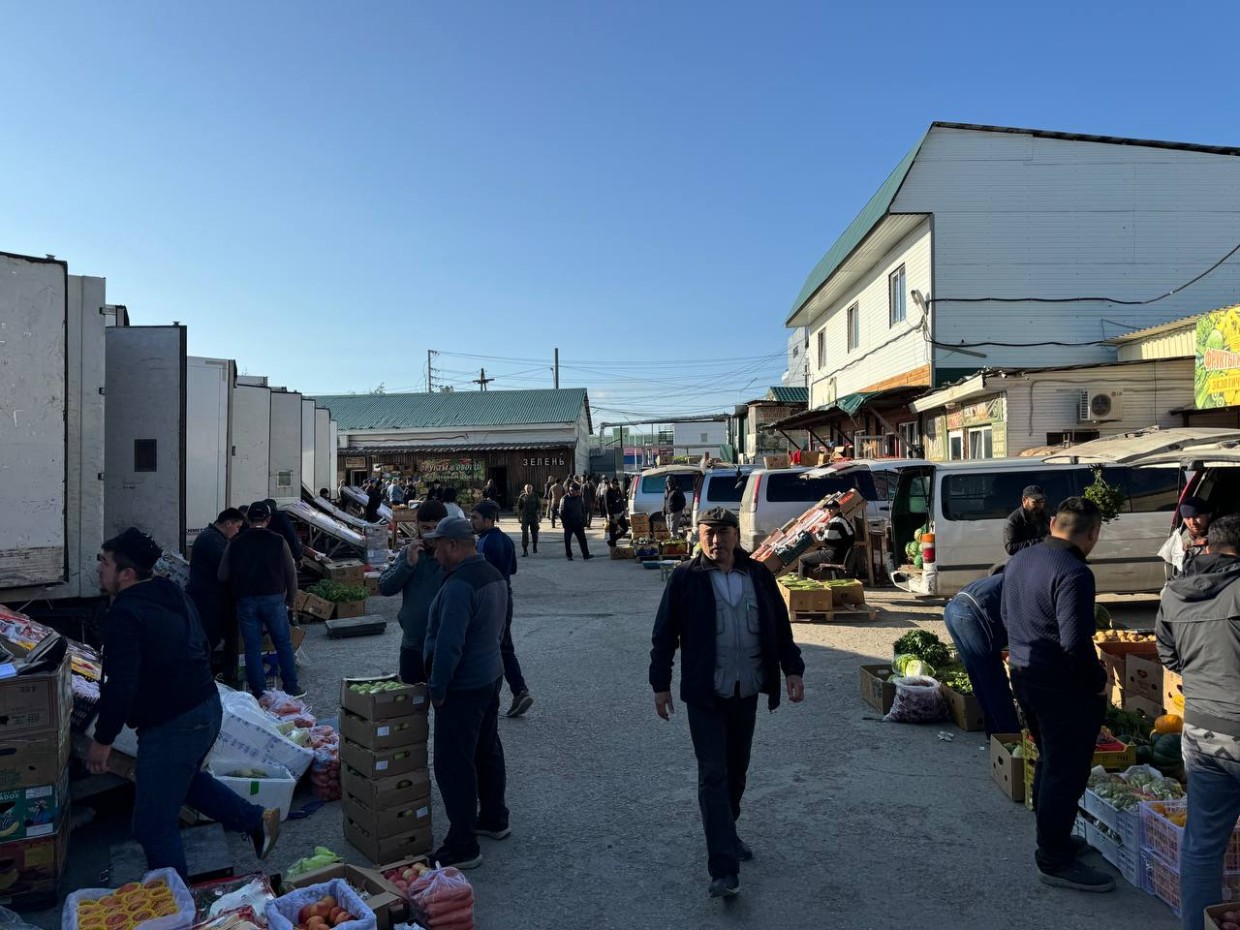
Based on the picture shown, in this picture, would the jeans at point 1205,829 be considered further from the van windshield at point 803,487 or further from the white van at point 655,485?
the white van at point 655,485

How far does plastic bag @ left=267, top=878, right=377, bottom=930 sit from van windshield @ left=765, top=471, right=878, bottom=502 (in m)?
A: 12.9

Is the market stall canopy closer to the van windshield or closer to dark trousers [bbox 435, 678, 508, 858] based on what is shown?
dark trousers [bbox 435, 678, 508, 858]

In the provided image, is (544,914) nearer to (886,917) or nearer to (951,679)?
(886,917)

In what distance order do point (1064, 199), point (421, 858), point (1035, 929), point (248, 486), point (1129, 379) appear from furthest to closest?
point (1064, 199), point (1129, 379), point (248, 486), point (421, 858), point (1035, 929)

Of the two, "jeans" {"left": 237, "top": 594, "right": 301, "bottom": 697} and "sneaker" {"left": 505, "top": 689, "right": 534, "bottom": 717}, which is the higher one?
"jeans" {"left": 237, "top": 594, "right": 301, "bottom": 697}

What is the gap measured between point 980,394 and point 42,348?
1491 centimetres

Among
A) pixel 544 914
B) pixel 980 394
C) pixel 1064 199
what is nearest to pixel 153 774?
pixel 544 914

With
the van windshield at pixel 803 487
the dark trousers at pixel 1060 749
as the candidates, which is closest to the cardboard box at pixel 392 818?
the dark trousers at pixel 1060 749

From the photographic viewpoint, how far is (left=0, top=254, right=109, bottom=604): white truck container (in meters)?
7.20

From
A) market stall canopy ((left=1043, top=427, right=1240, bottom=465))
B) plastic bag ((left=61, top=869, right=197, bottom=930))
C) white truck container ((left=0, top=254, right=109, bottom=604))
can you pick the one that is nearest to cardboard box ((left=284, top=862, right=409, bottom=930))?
plastic bag ((left=61, top=869, right=197, bottom=930))

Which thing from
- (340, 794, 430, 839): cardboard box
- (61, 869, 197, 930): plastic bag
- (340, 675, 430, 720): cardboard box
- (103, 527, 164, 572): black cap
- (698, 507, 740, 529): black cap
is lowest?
(340, 794, 430, 839): cardboard box

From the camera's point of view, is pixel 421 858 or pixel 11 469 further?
pixel 11 469

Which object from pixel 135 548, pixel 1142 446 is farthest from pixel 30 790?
pixel 1142 446

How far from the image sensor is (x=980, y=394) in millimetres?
16469
